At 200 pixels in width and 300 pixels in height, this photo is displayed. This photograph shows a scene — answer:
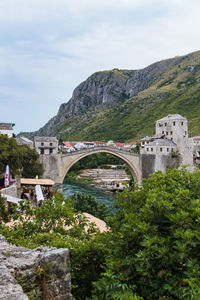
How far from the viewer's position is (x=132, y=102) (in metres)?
123

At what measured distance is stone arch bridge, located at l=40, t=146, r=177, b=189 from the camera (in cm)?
3038

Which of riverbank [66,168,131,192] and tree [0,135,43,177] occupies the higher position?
tree [0,135,43,177]

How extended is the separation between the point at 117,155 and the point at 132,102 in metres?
90.3

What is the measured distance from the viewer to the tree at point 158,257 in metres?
4.61

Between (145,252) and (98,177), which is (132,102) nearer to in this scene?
(98,177)

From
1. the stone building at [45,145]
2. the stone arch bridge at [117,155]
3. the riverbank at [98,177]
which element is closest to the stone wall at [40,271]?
the stone arch bridge at [117,155]

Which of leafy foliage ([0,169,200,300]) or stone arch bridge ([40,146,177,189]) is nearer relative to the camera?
leafy foliage ([0,169,200,300])

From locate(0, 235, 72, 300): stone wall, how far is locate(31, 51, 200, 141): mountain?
70.1 metres

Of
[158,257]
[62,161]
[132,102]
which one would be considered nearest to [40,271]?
[158,257]

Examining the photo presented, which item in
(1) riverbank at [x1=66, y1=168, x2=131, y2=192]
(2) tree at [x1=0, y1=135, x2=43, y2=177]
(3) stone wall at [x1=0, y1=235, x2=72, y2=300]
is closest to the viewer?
(3) stone wall at [x1=0, y1=235, x2=72, y2=300]

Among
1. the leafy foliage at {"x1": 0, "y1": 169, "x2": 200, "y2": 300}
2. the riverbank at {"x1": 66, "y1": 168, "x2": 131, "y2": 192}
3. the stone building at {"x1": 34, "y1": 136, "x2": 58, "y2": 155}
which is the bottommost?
the riverbank at {"x1": 66, "y1": 168, "x2": 131, "y2": 192}

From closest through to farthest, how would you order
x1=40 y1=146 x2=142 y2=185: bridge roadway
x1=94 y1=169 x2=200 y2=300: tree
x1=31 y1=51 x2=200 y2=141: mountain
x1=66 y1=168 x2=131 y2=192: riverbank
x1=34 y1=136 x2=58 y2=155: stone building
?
x1=94 y1=169 x2=200 y2=300: tree → x1=40 y1=146 x2=142 y2=185: bridge roadway → x1=34 y1=136 x2=58 y2=155: stone building → x1=66 y1=168 x2=131 y2=192: riverbank → x1=31 y1=51 x2=200 y2=141: mountain

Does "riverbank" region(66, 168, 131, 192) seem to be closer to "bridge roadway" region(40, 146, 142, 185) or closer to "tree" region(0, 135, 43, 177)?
"bridge roadway" region(40, 146, 142, 185)

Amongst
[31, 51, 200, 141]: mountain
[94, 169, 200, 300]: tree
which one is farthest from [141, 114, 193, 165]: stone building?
[31, 51, 200, 141]: mountain
